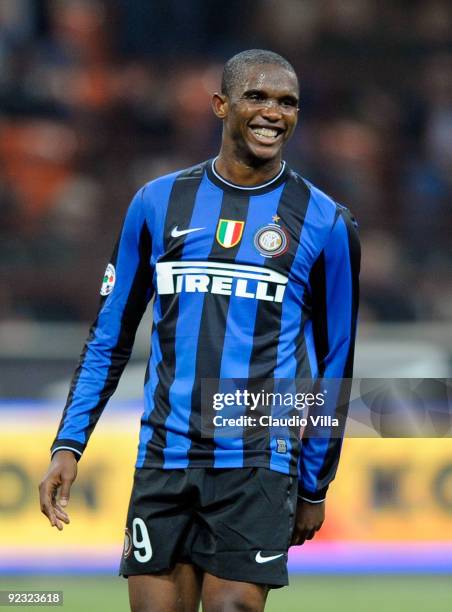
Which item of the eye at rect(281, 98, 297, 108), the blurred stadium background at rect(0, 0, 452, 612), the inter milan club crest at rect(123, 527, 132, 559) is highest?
the blurred stadium background at rect(0, 0, 452, 612)

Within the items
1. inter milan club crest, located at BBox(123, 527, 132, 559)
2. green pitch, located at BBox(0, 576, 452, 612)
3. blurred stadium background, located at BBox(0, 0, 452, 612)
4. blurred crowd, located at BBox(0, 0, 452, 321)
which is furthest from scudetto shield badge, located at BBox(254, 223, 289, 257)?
blurred crowd, located at BBox(0, 0, 452, 321)

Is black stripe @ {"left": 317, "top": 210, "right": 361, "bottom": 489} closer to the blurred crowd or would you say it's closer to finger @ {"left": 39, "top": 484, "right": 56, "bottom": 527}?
finger @ {"left": 39, "top": 484, "right": 56, "bottom": 527}

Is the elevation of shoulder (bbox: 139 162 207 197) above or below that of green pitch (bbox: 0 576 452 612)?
above

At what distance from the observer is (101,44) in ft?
37.4

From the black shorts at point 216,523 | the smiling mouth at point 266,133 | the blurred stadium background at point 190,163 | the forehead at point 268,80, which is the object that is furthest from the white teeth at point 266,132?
the blurred stadium background at point 190,163

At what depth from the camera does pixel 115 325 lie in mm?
3949

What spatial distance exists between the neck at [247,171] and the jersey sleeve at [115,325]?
10.7 inches

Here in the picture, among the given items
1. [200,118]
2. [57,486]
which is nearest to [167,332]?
[57,486]

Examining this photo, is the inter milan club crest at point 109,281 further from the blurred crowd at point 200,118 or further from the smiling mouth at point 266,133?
the blurred crowd at point 200,118

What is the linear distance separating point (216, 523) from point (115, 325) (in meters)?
0.70

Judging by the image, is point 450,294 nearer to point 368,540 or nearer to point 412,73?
point 412,73

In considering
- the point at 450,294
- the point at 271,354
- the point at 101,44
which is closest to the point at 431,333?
the point at 450,294

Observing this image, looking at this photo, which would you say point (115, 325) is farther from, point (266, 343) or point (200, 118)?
point (200, 118)

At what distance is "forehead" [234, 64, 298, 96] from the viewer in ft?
12.5
